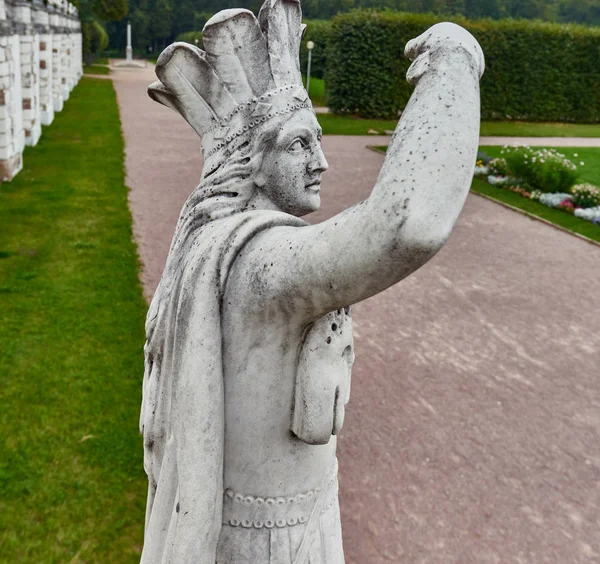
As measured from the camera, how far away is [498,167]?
16.5 meters

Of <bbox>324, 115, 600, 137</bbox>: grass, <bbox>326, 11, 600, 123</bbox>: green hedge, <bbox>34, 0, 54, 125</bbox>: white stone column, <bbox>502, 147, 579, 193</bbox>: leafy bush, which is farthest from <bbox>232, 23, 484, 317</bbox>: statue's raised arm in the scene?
<bbox>326, 11, 600, 123</bbox>: green hedge

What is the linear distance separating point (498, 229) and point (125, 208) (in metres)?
6.97

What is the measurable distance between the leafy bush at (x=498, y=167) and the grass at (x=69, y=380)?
378 inches

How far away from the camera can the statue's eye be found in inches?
62.1

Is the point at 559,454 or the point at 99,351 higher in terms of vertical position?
the point at 99,351

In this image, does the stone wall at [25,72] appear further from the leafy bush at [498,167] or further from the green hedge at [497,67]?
the leafy bush at [498,167]

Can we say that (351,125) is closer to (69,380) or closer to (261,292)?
(69,380)

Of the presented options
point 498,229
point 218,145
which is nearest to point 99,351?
point 218,145

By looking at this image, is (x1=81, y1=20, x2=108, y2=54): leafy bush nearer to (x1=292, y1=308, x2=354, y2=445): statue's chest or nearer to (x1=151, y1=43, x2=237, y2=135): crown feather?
(x1=151, y1=43, x2=237, y2=135): crown feather

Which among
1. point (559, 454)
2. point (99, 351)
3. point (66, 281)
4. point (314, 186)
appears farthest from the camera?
Answer: point (66, 281)

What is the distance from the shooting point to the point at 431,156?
118 cm

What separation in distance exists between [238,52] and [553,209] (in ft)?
45.5

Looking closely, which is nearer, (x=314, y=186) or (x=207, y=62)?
(x=207, y=62)

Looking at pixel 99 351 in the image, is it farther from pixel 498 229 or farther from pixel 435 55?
pixel 498 229
